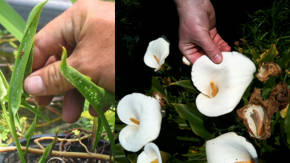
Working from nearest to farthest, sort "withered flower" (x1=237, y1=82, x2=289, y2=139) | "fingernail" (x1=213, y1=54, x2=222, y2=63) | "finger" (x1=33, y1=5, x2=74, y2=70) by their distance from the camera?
"withered flower" (x1=237, y1=82, x2=289, y2=139) < "fingernail" (x1=213, y1=54, x2=222, y2=63) < "finger" (x1=33, y1=5, x2=74, y2=70)

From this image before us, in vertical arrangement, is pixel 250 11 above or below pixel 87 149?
above

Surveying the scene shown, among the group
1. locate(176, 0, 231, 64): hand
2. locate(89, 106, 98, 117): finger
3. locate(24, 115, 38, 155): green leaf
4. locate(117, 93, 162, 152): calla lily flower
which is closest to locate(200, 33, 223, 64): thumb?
locate(176, 0, 231, 64): hand

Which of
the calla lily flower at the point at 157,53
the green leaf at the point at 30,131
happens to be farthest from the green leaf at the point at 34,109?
the calla lily flower at the point at 157,53

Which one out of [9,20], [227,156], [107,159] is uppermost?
[9,20]

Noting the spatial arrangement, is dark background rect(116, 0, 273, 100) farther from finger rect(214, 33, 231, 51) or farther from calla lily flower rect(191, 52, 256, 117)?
calla lily flower rect(191, 52, 256, 117)

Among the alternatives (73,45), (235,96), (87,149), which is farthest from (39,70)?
(235,96)

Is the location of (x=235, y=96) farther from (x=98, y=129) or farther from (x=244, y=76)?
(x=98, y=129)

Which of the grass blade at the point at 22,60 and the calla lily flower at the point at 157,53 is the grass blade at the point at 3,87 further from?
the calla lily flower at the point at 157,53
